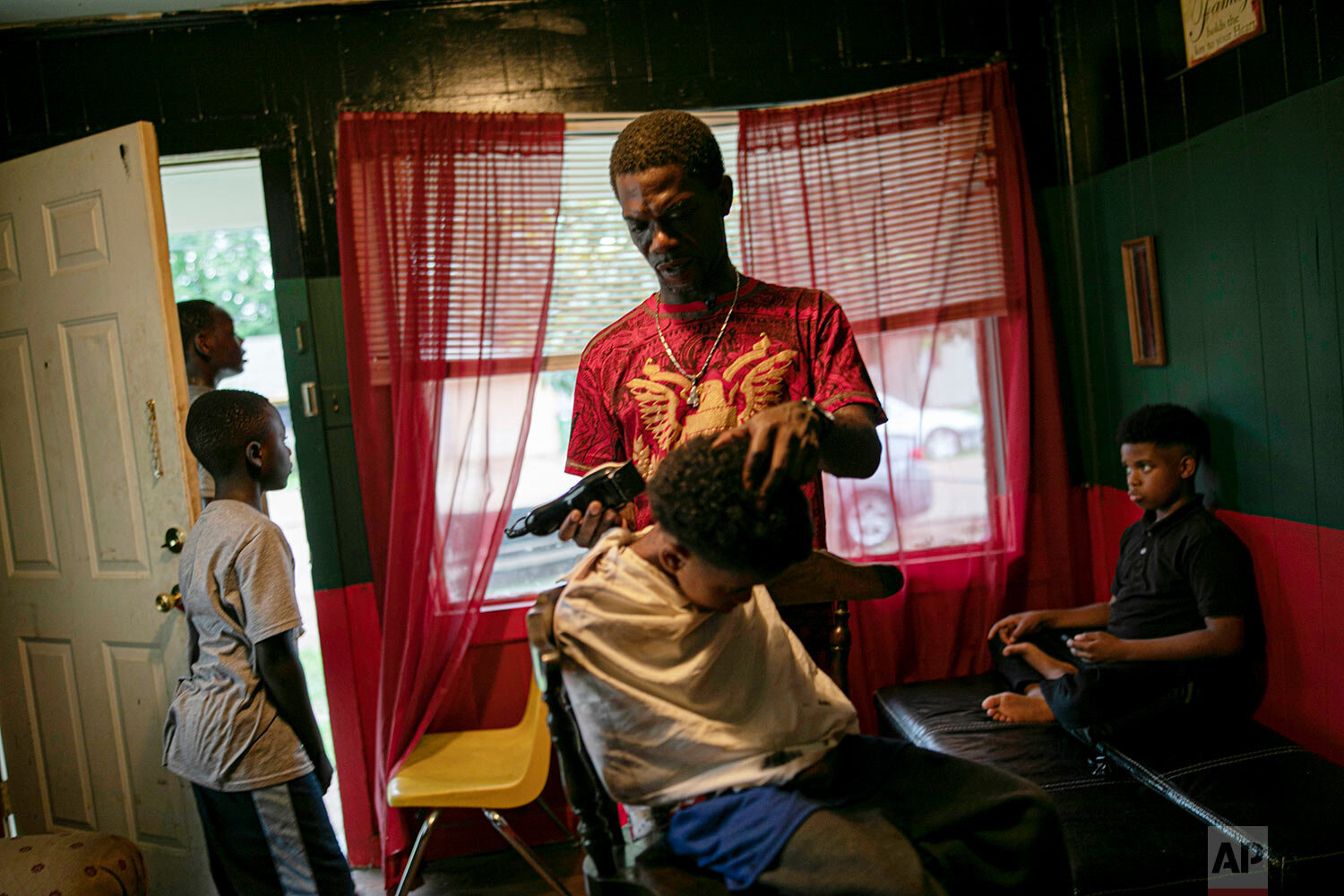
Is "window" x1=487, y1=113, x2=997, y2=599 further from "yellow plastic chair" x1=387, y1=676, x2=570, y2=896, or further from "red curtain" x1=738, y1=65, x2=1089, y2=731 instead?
"yellow plastic chair" x1=387, y1=676, x2=570, y2=896

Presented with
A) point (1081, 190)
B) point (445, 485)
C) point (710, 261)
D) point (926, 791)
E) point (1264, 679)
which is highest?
point (1081, 190)

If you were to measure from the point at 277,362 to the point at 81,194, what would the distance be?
2918 mm

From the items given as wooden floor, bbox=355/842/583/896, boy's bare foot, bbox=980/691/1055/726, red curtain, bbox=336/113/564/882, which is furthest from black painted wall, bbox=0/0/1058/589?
boy's bare foot, bbox=980/691/1055/726

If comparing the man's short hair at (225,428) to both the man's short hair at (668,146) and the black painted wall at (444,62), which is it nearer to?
the black painted wall at (444,62)

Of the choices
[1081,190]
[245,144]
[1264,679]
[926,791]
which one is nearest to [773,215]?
[1081,190]

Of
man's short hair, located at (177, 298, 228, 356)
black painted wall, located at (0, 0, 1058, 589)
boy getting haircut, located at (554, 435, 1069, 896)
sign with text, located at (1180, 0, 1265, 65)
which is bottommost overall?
boy getting haircut, located at (554, 435, 1069, 896)

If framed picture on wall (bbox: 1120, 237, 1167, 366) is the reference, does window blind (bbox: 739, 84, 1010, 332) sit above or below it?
above

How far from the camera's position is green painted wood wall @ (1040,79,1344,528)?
231 cm

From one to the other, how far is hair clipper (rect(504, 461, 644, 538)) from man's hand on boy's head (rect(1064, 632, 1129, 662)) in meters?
1.68

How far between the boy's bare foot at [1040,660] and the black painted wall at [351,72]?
2.04 meters

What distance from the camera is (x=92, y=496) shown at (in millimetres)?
2934

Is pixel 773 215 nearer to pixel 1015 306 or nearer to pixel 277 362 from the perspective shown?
pixel 1015 306

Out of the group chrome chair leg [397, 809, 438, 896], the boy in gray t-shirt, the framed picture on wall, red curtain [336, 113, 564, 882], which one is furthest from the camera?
red curtain [336, 113, 564, 882]

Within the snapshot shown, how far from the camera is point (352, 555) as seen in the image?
3.32m
